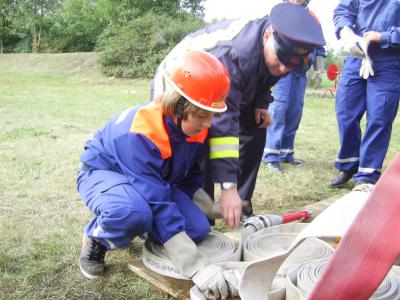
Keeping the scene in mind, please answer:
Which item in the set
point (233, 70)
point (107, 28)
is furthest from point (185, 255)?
point (107, 28)

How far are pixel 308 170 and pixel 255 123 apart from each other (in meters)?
2.11

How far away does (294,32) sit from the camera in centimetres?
244

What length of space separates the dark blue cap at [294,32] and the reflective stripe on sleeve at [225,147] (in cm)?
A: 51

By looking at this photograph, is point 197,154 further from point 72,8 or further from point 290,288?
point 72,8

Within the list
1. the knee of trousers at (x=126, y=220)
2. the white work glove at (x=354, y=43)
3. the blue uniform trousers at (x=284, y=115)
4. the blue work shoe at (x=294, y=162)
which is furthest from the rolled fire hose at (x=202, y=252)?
the blue work shoe at (x=294, y=162)

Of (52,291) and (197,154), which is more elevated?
(197,154)

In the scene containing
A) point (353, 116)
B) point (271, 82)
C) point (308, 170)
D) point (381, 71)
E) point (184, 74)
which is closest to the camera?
point (184, 74)

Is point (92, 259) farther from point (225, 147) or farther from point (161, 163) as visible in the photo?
point (225, 147)

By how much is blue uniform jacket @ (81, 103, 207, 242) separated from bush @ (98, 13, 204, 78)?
1781 cm

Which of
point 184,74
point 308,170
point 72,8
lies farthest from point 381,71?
point 72,8

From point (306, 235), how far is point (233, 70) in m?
1.33

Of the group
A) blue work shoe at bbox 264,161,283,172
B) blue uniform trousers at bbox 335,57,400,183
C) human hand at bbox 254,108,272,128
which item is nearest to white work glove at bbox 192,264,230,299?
human hand at bbox 254,108,272,128

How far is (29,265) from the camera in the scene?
9.11 feet

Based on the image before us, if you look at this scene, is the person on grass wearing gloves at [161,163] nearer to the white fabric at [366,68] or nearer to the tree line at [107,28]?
the white fabric at [366,68]
